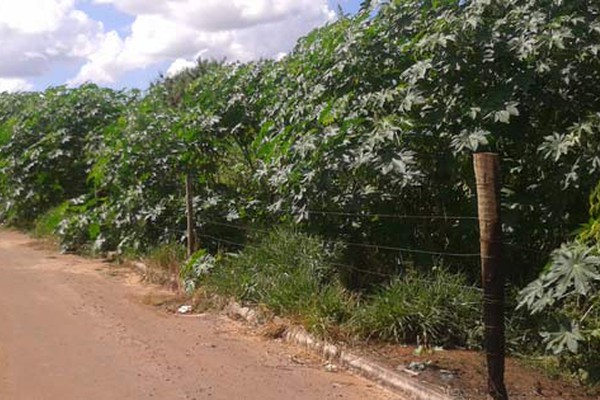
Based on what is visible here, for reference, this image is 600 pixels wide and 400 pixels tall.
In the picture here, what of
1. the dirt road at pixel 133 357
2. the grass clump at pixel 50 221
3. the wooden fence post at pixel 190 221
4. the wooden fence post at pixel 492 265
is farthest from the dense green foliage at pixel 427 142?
the grass clump at pixel 50 221

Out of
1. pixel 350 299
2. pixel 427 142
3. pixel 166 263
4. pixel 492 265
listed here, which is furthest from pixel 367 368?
pixel 166 263

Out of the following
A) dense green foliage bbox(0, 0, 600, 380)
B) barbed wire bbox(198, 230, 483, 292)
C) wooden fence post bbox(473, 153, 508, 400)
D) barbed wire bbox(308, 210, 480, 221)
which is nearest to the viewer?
wooden fence post bbox(473, 153, 508, 400)

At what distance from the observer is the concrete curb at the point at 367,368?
5.22 m

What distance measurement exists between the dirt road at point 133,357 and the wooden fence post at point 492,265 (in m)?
0.83

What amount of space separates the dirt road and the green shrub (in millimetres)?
570

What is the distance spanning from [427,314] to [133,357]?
244cm

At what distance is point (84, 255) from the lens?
1230cm

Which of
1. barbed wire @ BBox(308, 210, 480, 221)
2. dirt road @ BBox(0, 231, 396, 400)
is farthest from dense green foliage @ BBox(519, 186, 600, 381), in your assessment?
barbed wire @ BBox(308, 210, 480, 221)

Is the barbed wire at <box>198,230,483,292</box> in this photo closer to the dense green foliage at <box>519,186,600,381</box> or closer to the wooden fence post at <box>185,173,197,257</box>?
the wooden fence post at <box>185,173,197,257</box>

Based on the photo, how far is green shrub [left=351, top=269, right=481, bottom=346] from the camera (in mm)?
6078

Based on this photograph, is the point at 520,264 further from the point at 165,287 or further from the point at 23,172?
the point at 23,172

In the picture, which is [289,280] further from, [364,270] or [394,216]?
[394,216]

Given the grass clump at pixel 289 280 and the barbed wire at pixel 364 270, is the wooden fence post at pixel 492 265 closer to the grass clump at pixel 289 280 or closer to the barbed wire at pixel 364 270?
the barbed wire at pixel 364 270

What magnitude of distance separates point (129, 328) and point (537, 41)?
4534mm
